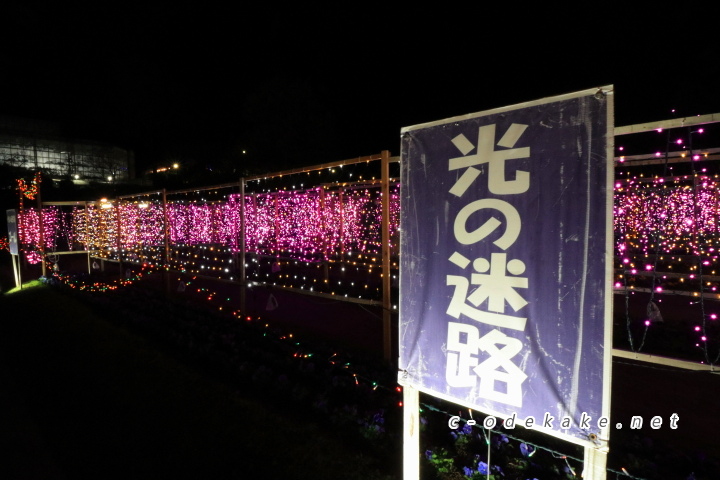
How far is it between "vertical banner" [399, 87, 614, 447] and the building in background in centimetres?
3726

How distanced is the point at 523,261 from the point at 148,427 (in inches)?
141

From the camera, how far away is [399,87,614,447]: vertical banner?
1624 mm

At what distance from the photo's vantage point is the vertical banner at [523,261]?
1.62 meters

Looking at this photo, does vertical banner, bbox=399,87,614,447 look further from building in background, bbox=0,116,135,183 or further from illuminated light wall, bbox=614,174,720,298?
building in background, bbox=0,116,135,183

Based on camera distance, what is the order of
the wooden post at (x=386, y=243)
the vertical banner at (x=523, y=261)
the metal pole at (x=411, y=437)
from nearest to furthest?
the vertical banner at (x=523, y=261) < the metal pole at (x=411, y=437) < the wooden post at (x=386, y=243)

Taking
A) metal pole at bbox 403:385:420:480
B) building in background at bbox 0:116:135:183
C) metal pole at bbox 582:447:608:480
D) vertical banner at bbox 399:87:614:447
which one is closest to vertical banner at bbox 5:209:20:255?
metal pole at bbox 403:385:420:480

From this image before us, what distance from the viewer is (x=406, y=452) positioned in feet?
7.61

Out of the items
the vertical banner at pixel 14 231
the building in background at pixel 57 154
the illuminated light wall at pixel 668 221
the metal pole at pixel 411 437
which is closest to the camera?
the metal pole at pixel 411 437

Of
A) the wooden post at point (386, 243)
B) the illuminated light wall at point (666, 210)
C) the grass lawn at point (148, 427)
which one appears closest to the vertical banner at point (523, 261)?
the grass lawn at point (148, 427)

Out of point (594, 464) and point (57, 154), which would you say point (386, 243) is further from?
point (57, 154)

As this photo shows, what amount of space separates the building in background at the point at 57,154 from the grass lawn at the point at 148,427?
108 feet

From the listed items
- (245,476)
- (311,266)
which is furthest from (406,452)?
(311,266)

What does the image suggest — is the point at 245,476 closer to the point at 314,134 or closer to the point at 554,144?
the point at 554,144

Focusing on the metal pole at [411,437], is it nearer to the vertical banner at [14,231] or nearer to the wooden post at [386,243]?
the wooden post at [386,243]
